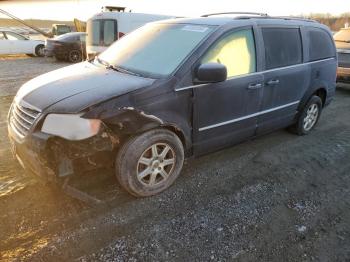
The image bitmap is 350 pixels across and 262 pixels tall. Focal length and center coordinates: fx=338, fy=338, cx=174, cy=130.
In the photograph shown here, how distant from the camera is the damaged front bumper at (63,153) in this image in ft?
9.93

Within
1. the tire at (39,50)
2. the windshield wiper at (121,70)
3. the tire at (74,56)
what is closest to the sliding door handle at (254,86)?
the windshield wiper at (121,70)

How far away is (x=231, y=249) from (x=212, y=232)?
262mm

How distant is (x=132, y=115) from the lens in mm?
3201

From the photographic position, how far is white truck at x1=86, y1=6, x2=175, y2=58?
11.3 m

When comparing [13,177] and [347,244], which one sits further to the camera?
[13,177]

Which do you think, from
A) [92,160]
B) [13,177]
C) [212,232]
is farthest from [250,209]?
[13,177]

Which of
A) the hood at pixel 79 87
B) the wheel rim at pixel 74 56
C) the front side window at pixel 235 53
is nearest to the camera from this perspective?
the hood at pixel 79 87

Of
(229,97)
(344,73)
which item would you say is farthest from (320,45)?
(344,73)

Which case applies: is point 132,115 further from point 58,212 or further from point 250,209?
point 250,209

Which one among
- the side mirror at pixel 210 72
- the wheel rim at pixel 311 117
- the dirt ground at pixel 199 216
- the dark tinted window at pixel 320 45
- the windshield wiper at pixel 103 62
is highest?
the dark tinted window at pixel 320 45

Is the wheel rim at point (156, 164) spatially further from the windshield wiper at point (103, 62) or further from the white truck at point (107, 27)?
the white truck at point (107, 27)

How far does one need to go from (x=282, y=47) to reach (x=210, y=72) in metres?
1.61

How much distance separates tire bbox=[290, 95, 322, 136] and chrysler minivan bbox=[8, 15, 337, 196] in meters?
0.53

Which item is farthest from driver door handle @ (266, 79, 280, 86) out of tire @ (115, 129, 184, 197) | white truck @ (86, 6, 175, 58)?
white truck @ (86, 6, 175, 58)
